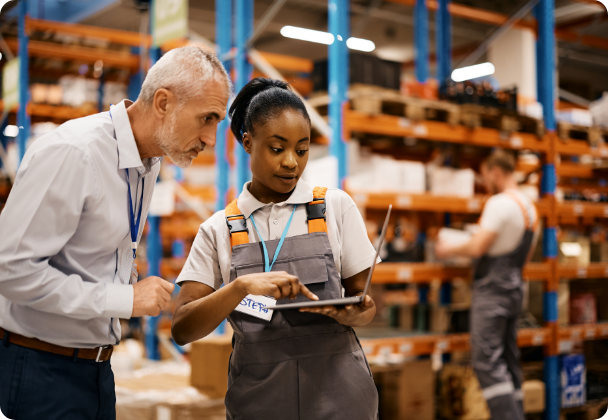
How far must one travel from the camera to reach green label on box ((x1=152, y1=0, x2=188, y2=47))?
4766 millimetres

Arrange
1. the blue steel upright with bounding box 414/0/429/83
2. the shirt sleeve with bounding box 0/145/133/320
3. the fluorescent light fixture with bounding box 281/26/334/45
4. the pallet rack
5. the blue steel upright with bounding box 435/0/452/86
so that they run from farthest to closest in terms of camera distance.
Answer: the fluorescent light fixture with bounding box 281/26/334/45 → the blue steel upright with bounding box 435/0/452/86 → the blue steel upright with bounding box 414/0/429/83 → the pallet rack → the shirt sleeve with bounding box 0/145/133/320

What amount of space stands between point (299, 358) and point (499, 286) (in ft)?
11.4

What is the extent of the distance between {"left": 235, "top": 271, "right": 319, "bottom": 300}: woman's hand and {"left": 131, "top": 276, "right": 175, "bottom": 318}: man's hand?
0.86 feet

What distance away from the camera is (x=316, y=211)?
1830 mm

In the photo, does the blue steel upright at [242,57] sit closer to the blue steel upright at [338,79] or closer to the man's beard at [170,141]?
the blue steel upright at [338,79]

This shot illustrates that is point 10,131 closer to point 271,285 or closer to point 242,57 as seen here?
point 242,57

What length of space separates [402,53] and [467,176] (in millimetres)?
12006

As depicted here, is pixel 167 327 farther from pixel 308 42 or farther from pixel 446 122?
pixel 308 42

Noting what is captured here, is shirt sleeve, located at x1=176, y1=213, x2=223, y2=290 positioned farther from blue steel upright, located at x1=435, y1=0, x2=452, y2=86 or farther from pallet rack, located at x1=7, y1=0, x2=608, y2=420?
blue steel upright, located at x1=435, y1=0, x2=452, y2=86

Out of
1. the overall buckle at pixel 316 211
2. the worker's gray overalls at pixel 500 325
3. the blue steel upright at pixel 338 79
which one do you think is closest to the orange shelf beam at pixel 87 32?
the blue steel upright at pixel 338 79

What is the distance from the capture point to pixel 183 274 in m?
1.82

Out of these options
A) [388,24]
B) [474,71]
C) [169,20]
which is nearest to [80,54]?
[169,20]

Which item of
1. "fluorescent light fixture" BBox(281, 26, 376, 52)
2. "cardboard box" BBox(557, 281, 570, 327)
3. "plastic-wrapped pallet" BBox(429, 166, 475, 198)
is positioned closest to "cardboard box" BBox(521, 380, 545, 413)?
"cardboard box" BBox(557, 281, 570, 327)

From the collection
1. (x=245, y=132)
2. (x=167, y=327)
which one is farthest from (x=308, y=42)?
(x=245, y=132)
